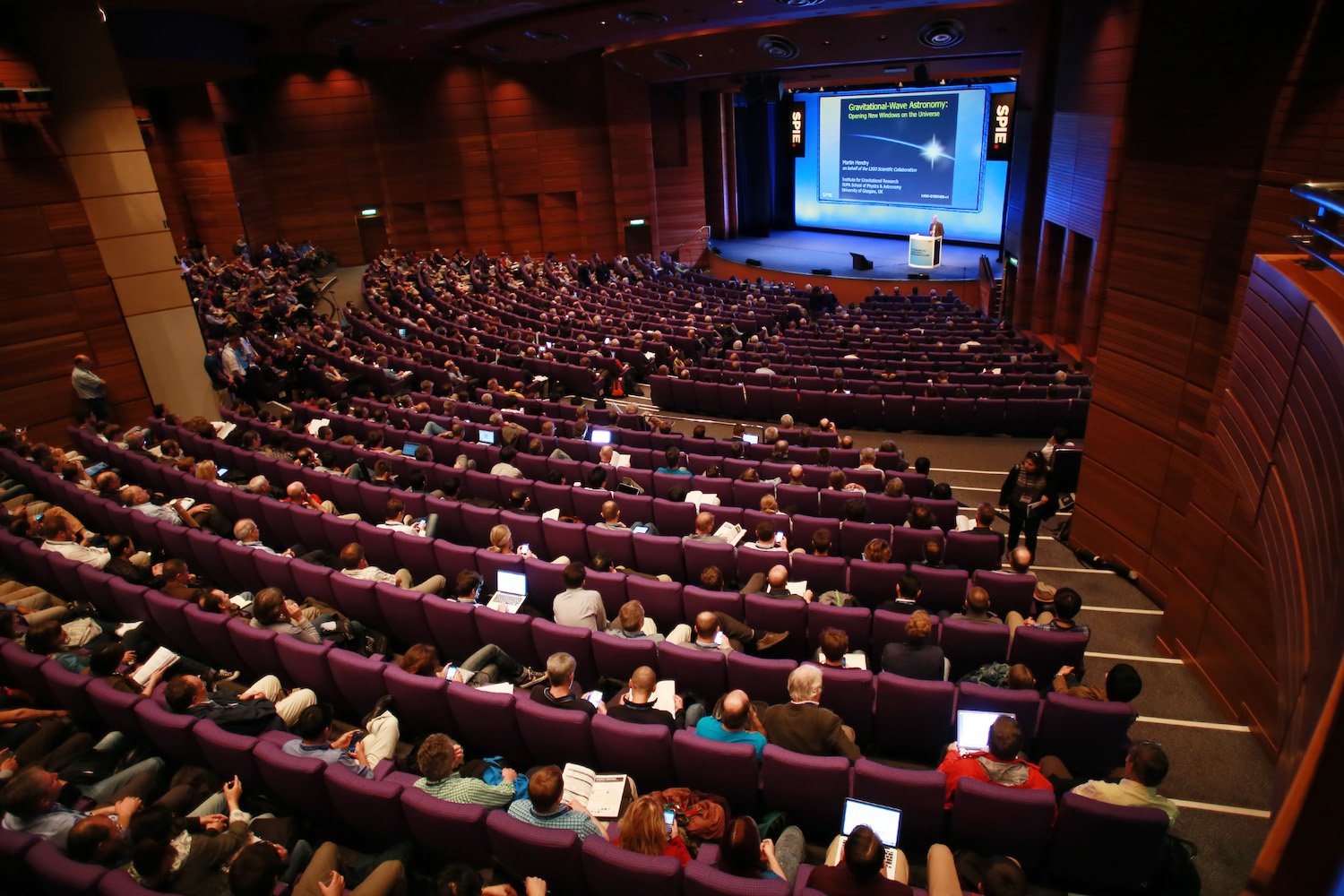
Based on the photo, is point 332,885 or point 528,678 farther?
point 528,678

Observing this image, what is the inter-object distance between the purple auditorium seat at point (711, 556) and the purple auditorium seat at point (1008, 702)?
2.20 metres

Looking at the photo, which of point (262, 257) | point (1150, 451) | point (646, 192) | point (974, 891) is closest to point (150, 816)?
point (974, 891)

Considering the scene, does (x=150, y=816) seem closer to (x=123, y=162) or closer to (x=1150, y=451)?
(x=1150, y=451)

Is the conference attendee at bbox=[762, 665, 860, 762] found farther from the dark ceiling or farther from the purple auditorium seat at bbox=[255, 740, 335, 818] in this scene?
the dark ceiling

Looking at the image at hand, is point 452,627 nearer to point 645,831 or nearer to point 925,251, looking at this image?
point 645,831

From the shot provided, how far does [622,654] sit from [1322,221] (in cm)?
420

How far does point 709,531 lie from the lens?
20.0 feet

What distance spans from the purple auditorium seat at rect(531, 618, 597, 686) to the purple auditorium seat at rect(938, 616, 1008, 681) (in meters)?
2.30

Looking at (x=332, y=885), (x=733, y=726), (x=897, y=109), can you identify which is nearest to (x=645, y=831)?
(x=733, y=726)

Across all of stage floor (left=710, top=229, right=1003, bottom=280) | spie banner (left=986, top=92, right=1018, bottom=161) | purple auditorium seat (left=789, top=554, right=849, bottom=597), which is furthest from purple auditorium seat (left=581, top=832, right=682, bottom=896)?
stage floor (left=710, top=229, right=1003, bottom=280)

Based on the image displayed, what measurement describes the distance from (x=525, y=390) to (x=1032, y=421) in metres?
7.31

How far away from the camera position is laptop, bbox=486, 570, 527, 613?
566 cm

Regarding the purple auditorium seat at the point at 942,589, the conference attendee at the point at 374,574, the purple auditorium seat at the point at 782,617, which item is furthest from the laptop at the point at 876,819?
the conference attendee at the point at 374,574

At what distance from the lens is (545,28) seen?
18562 millimetres
